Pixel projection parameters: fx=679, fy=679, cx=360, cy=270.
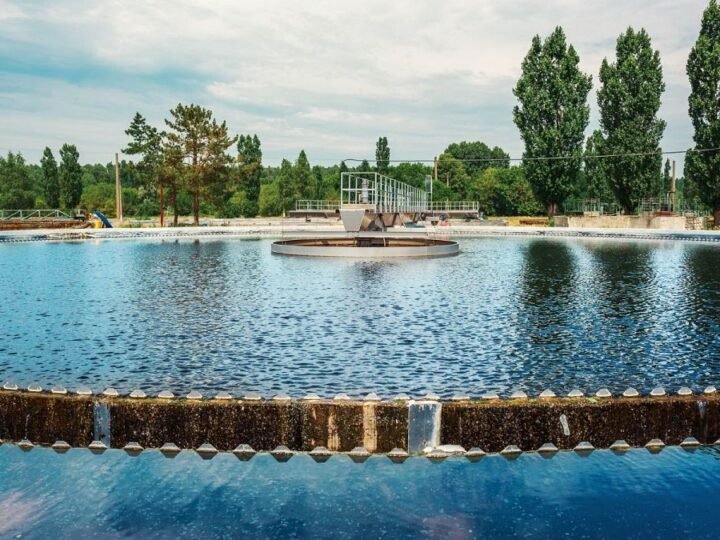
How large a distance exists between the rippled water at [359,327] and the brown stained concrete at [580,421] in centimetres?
152

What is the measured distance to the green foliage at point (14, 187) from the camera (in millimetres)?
83312

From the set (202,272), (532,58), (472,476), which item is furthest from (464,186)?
(472,476)

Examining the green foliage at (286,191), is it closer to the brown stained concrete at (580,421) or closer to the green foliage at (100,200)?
the green foliage at (100,200)

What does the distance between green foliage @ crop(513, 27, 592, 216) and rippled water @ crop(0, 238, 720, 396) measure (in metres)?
30.4

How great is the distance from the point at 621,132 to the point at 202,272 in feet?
130

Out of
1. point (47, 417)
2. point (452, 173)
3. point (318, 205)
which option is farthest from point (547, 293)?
point (452, 173)

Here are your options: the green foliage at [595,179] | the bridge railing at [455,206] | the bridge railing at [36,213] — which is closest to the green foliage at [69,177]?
the bridge railing at [36,213]

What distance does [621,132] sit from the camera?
52.6m

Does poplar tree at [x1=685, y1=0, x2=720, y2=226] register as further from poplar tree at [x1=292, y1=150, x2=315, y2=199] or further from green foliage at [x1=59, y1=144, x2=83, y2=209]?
green foliage at [x1=59, y1=144, x2=83, y2=209]

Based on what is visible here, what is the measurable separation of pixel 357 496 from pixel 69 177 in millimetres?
78960

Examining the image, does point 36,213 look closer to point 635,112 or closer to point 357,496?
point 635,112

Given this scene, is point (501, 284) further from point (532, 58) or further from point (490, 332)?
point (532, 58)

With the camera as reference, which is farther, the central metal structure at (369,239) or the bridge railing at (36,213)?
the bridge railing at (36,213)

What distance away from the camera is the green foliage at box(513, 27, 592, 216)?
185ft
